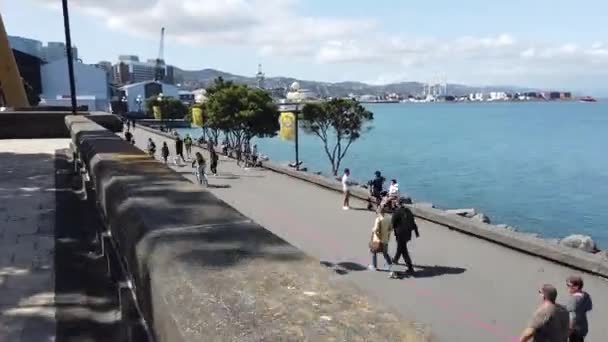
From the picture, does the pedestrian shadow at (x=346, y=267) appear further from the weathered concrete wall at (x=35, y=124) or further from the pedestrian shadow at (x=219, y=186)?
the weathered concrete wall at (x=35, y=124)

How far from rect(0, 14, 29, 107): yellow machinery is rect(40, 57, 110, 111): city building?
6083 cm

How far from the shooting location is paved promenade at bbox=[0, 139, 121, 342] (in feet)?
16.0

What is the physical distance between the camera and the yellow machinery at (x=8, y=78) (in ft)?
121

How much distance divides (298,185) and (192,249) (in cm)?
2027

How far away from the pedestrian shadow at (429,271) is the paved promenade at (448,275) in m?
0.02

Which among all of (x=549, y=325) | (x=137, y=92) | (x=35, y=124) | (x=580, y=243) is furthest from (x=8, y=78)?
(x=137, y=92)

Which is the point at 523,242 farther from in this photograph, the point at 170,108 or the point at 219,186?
the point at 170,108

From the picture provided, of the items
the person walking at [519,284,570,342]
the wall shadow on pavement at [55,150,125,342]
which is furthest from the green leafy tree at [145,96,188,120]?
the person walking at [519,284,570,342]

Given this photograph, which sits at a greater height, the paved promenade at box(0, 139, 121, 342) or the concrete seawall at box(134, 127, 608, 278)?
the paved promenade at box(0, 139, 121, 342)

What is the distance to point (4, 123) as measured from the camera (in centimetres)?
2520

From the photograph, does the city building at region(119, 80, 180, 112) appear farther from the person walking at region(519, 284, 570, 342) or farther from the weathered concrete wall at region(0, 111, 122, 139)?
the person walking at region(519, 284, 570, 342)

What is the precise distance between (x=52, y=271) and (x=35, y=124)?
2194cm

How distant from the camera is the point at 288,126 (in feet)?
85.9

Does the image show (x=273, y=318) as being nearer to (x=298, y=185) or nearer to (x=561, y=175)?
(x=298, y=185)
